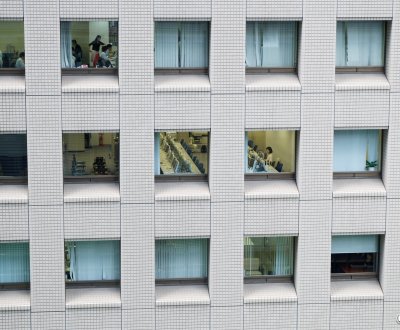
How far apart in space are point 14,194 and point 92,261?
2.61m

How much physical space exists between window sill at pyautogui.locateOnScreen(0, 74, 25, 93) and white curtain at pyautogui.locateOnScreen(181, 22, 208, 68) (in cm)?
389

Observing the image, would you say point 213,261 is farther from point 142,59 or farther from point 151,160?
point 142,59

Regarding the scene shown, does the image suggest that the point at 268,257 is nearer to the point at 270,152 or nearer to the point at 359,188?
the point at 270,152

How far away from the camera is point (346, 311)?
2972 centimetres

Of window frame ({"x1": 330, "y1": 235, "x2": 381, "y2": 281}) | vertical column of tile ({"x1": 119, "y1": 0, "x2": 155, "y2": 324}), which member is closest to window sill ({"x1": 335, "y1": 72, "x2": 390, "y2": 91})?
window frame ({"x1": 330, "y1": 235, "x2": 381, "y2": 281})

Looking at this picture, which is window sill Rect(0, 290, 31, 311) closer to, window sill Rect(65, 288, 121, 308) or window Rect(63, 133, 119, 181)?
window sill Rect(65, 288, 121, 308)

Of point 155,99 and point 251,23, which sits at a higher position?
point 251,23

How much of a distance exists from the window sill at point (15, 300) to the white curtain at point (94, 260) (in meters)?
1.25

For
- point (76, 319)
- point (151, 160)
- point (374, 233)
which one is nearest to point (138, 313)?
point (76, 319)

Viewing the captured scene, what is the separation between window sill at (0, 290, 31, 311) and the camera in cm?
2859

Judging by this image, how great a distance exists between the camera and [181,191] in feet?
94.2

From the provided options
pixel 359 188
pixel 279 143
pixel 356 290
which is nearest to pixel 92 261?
pixel 279 143

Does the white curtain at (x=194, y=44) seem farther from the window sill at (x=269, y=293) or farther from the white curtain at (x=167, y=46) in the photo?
the window sill at (x=269, y=293)

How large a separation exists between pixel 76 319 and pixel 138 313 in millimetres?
1530
